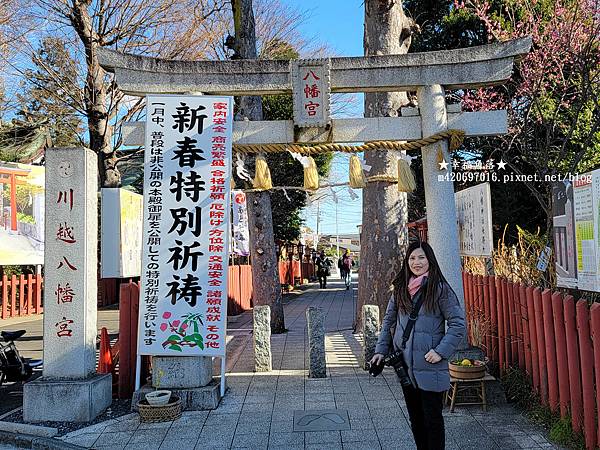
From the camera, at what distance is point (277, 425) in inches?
235

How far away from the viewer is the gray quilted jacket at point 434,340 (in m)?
4.12

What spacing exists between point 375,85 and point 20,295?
1670 cm

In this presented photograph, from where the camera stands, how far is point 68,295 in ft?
21.5

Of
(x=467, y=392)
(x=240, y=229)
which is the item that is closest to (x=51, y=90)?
(x=240, y=229)

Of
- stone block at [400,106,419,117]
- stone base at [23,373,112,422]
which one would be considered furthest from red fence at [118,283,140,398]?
stone block at [400,106,419,117]

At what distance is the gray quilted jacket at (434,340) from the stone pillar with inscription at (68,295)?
13.1 ft

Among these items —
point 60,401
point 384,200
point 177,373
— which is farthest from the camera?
point 384,200

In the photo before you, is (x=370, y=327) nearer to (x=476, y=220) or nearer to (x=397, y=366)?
(x=476, y=220)

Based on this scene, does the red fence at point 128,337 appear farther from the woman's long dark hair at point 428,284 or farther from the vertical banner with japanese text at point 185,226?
the woman's long dark hair at point 428,284

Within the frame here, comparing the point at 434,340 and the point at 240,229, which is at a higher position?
the point at 240,229

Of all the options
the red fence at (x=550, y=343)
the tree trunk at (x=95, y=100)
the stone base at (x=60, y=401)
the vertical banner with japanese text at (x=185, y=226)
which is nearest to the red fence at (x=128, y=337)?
the vertical banner with japanese text at (x=185, y=226)

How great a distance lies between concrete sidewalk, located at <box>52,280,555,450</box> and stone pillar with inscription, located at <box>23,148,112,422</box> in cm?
61

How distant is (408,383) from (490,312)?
13.4ft

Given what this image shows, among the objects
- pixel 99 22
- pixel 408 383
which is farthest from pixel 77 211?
pixel 99 22
